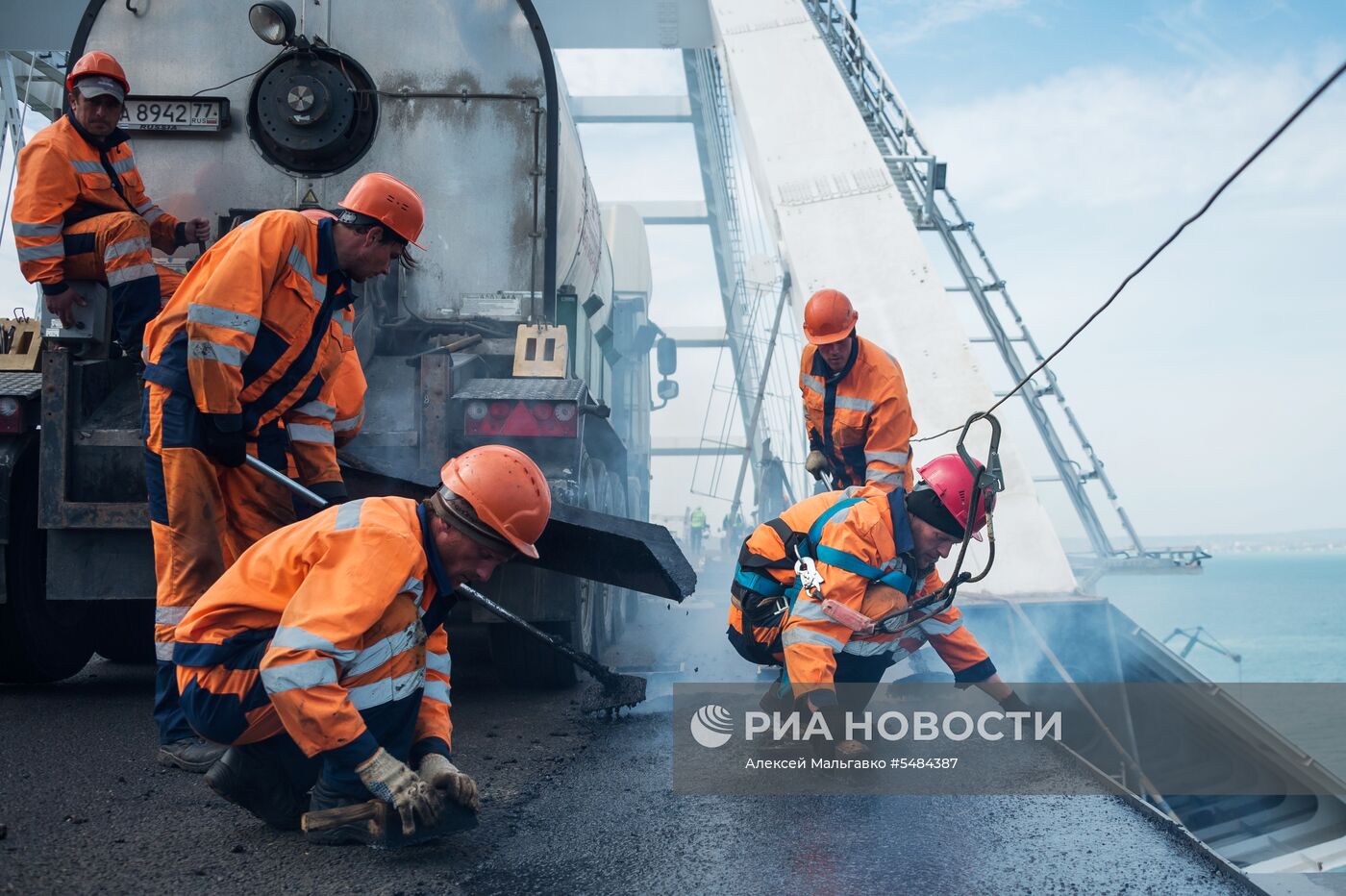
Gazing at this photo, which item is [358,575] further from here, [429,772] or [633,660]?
[633,660]

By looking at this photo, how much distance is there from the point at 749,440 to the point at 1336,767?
52.0 ft

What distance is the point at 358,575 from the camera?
85.1 inches

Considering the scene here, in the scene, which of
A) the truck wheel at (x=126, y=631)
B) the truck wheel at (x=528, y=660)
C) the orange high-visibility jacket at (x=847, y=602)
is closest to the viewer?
the orange high-visibility jacket at (x=847, y=602)

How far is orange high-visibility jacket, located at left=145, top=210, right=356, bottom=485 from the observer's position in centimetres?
→ 309

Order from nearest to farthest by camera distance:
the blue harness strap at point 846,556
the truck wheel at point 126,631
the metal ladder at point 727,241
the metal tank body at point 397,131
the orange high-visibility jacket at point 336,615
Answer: the orange high-visibility jacket at point 336,615 < the blue harness strap at point 846,556 < the truck wheel at point 126,631 < the metal tank body at point 397,131 < the metal ladder at point 727,241

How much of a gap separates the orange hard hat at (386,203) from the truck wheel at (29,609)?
5.86ft

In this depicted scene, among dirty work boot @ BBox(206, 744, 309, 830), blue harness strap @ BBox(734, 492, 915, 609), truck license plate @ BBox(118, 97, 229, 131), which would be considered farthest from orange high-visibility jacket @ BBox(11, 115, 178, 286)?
blue harness strap @ BBox(734, 492, 915, 609)

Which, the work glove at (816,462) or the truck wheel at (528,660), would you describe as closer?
the truck wheel at (528,660)

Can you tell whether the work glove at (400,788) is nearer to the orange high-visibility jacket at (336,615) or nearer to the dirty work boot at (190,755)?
the orange high-visibility jacket at (336,615)

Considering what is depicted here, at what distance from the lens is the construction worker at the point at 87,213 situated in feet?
13.1

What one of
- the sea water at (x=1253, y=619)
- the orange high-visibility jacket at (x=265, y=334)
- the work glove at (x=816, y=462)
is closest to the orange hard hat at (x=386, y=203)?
the orange high-visibility jacket at (x=265, y=334)

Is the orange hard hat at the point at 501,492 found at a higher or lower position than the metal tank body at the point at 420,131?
lower

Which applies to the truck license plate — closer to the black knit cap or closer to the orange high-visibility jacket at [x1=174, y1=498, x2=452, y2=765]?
the orange high-visibility jacket at [x1=174, y1=498, x2=452, y2=765]

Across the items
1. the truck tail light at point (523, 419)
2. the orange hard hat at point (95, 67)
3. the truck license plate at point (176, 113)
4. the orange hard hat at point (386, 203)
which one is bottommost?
the truck tail light at point (523, 419)
